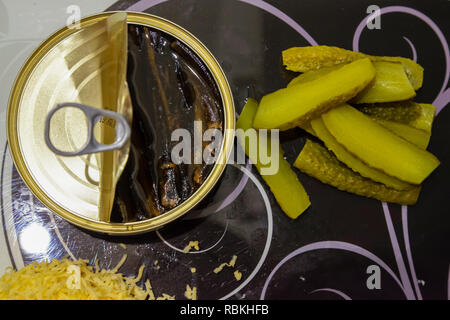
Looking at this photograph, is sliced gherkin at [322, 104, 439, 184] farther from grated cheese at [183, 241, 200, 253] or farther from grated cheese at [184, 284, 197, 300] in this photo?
grated cheese at [184, 284, 197, 300]

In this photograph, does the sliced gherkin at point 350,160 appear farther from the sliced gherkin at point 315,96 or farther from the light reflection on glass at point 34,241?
the light reflection on glass at point 34,241

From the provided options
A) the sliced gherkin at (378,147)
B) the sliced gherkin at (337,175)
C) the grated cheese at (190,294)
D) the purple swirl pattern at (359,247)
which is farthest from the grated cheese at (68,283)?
the sliced gherkin at (378,147)

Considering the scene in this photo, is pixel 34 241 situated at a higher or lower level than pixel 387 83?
lower

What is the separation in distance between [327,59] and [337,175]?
352mm

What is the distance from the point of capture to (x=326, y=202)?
1323 mm

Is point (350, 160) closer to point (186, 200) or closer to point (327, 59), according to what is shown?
point (327, 59)

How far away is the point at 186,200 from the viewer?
115cm

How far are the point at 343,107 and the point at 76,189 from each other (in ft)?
2.59

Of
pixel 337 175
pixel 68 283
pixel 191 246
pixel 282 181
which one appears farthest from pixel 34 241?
pixel 337 175

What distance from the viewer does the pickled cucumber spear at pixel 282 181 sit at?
125cm

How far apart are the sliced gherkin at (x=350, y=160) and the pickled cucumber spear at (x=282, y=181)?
15 cm

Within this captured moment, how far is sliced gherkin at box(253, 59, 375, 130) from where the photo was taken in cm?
110

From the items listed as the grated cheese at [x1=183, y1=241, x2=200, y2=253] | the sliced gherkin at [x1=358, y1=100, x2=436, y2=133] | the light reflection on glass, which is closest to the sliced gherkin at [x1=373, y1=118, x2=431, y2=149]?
the sliced gherkin at [x1=358, y1=100, x2=436, y2=133]

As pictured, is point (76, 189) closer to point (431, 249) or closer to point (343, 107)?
point (343, 107)
